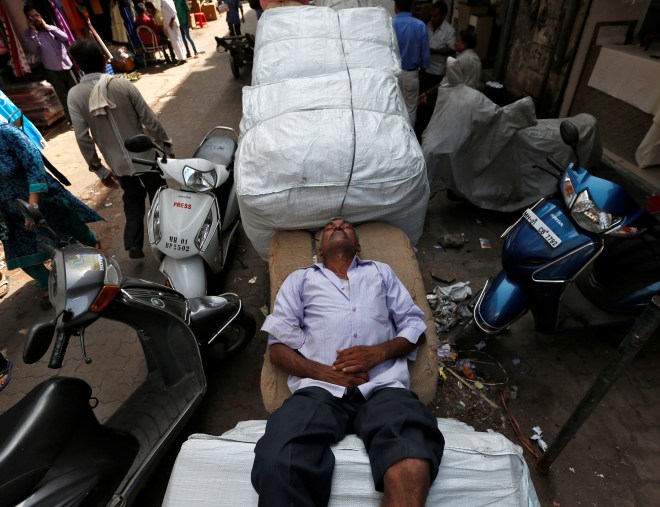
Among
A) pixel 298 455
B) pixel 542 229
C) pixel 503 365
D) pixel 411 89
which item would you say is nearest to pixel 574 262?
pixel 542 229

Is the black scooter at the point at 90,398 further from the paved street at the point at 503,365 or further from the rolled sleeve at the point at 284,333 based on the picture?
the rolled sleeve at the point at 284,333

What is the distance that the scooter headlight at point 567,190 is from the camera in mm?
2201

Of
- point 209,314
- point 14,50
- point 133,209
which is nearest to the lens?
point 209,314

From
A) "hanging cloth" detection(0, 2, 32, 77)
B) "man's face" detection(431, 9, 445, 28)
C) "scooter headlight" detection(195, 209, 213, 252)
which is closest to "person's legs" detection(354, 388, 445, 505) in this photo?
"scooter headlight" detection(195, 209, 213, 252)

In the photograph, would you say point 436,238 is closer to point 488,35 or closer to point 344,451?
point 344,451

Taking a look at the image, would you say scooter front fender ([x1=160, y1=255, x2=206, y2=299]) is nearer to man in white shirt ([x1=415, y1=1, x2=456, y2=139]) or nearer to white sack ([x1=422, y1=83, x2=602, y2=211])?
white sack ([x1=422, y1=83, x2=602, y2=211])

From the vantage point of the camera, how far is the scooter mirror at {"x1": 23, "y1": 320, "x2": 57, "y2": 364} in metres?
1.53

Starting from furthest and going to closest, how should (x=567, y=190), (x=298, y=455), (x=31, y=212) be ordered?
1. (x=567, y=190)
2. (x=31, y=212)
3. (x=298, y=455)

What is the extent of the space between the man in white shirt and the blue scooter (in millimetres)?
3235

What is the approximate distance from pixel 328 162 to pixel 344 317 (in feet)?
3.13

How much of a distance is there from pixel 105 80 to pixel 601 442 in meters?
4.54

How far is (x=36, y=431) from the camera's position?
5.61ft

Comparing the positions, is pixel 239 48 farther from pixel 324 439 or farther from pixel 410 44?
pixel 324 439

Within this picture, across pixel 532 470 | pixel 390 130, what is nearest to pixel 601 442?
pixel 532 470
